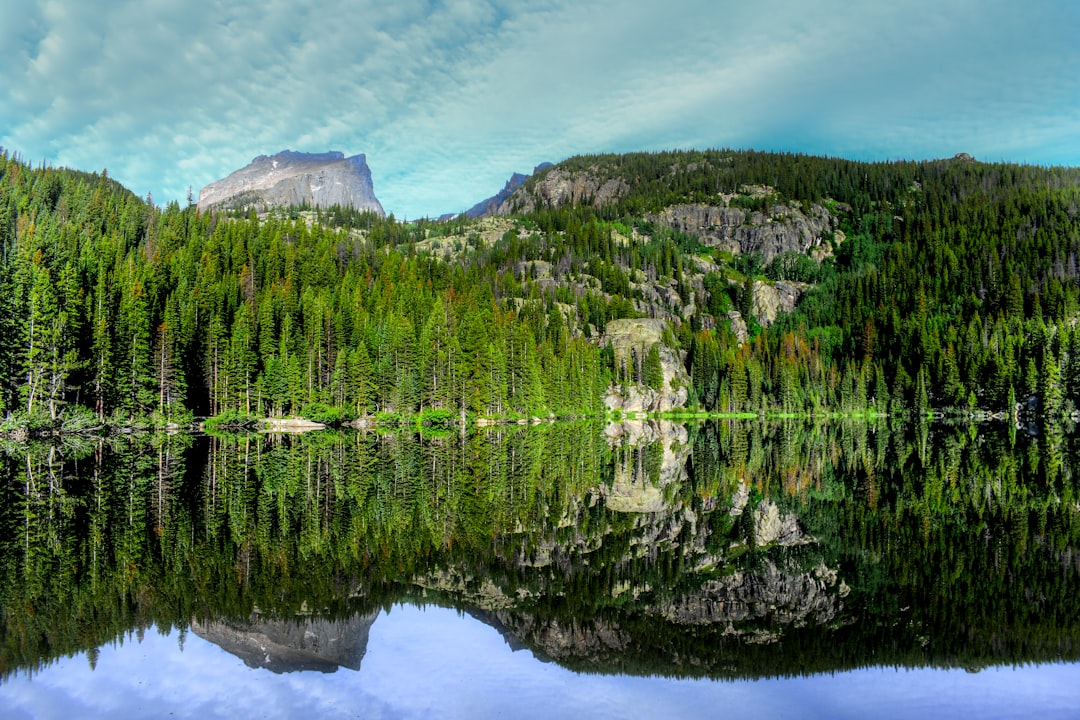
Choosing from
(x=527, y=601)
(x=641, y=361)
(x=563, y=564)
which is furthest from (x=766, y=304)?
(x=527, y=601)

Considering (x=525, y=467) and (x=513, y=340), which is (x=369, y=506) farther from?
(x=513, y=340)

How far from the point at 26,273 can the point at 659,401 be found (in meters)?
105

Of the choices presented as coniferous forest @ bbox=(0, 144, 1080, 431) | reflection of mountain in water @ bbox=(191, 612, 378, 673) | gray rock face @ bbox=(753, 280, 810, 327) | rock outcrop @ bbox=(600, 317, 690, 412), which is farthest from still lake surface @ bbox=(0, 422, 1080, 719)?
gray rock face @ bbox=(753, 280, 810, 327)

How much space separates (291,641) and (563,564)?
8.13m

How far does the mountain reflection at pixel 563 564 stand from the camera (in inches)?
481

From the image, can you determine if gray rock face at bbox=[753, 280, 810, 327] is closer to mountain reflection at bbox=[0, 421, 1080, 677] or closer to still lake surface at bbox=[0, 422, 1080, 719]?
mountain reflection at bbox=[0, 421, 1080, 677]

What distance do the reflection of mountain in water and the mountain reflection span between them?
45 millimetres

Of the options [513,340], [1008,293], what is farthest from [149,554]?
[1008,293]

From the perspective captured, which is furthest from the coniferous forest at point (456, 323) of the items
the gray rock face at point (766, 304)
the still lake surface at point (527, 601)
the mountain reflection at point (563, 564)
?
the still lake surface at point (527, 601)

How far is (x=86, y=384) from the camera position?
59.1 m

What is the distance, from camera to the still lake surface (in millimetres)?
10234

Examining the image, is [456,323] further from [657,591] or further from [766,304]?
[766,304]

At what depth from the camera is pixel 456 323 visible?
103 m

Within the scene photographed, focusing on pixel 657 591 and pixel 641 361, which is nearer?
pixel 657 591
